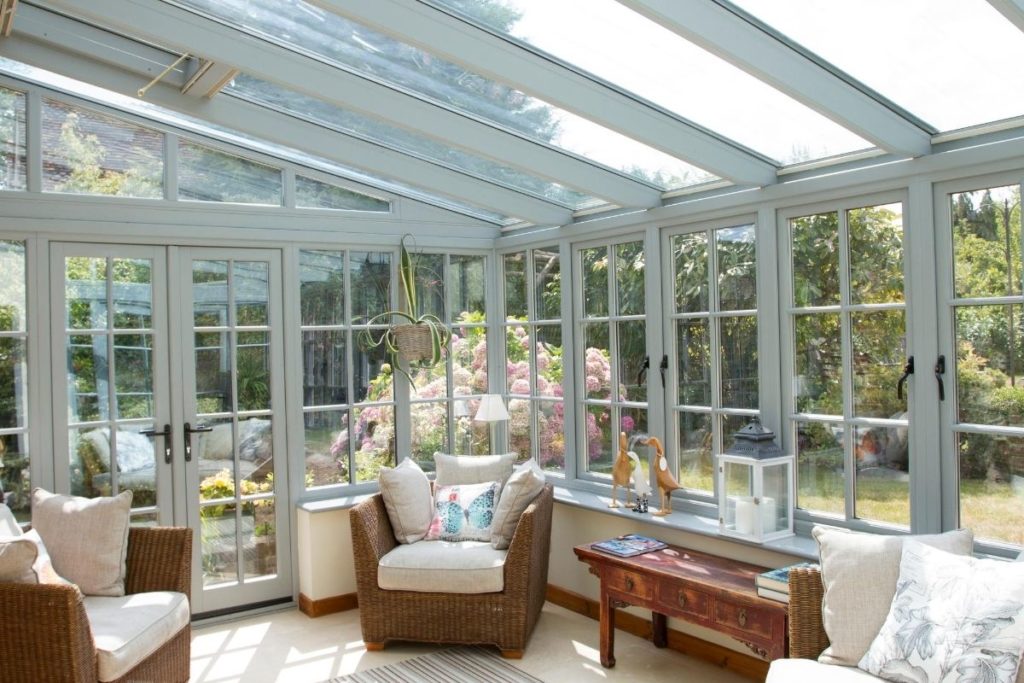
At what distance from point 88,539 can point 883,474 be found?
11.2 feet

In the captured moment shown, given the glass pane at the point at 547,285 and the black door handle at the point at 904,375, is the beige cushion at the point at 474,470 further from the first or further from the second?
the black door handle at the point at 904,375

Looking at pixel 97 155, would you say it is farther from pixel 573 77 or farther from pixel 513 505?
pixel 513 505

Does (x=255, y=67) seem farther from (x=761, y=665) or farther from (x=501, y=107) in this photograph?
(x=761, y=665)

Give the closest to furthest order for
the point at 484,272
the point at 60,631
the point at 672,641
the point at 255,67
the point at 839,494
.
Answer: the point at 60,631 < the point at 255,67 < the point at 839,494 < the point at 672,641 < the point at 484,272

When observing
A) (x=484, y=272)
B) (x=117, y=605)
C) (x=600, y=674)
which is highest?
(x=484, y=272)

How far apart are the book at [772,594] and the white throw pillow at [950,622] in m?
0.45

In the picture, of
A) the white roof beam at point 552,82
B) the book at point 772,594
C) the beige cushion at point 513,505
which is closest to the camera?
the white roof beam at point 552,82

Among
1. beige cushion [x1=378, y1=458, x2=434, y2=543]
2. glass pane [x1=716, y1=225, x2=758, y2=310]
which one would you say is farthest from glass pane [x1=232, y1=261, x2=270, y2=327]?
glass pane [x1=716, y1=225, x2=758, y2=310]

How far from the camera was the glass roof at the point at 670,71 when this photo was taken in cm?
289

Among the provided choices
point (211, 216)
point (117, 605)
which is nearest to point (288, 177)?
point (211, 216)

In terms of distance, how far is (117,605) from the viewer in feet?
11.6

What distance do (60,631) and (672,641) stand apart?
268cm

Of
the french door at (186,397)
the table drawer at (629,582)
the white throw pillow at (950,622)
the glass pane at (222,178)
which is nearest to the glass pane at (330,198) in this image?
the glass pane at (222,178)

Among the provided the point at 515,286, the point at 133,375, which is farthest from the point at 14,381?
the point at 515,286
